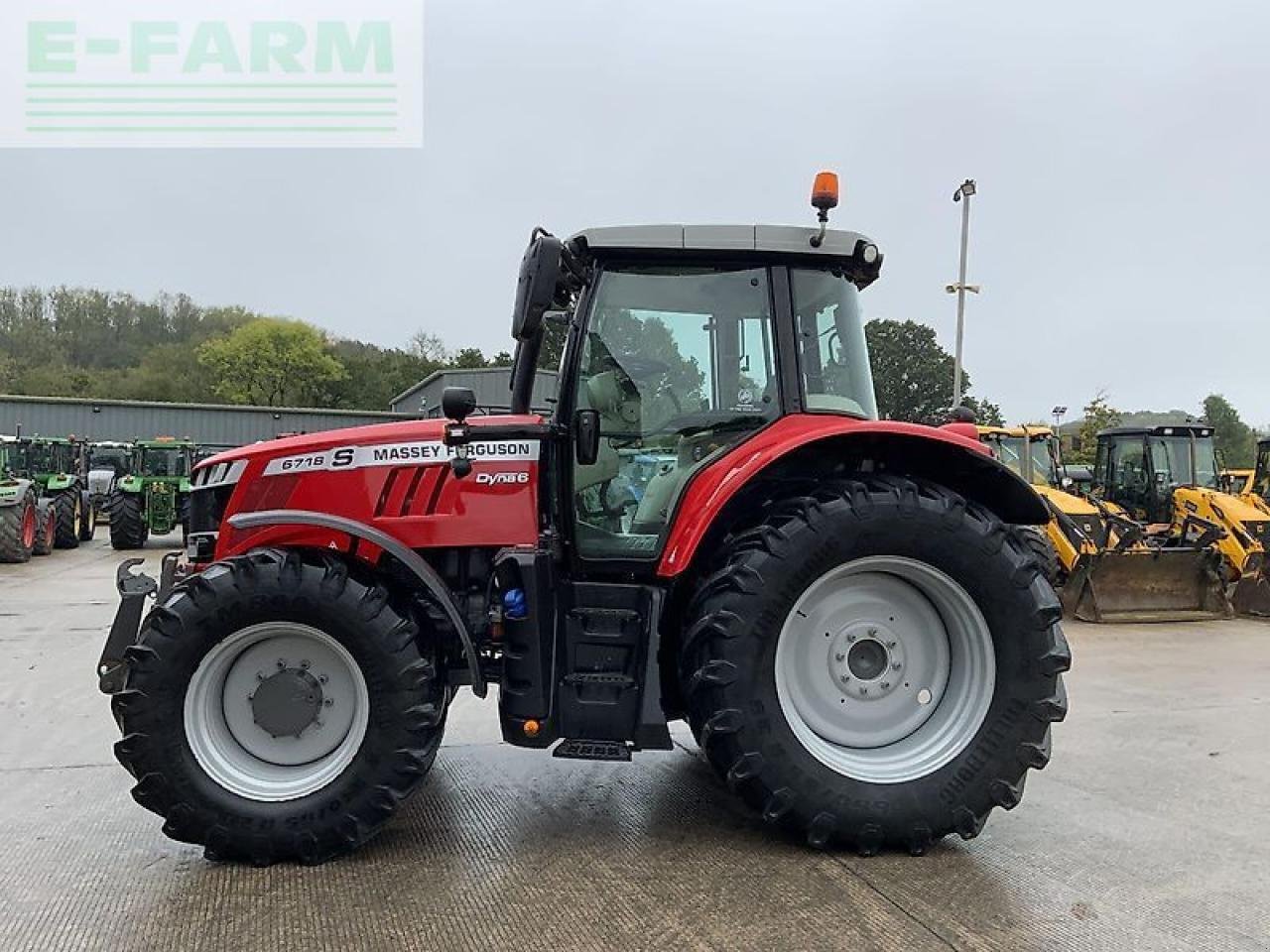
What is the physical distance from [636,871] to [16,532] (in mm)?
14062

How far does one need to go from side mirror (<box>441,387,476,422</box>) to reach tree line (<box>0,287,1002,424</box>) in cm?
4479

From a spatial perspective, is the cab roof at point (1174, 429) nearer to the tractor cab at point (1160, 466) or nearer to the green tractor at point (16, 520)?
the tractor cab at point (1160, 466)

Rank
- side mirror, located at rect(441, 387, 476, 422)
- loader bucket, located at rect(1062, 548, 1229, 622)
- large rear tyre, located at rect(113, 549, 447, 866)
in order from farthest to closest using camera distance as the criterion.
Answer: loader bucket, located at rect(1062, 548, 1229, 622), side mirror, located at rect(441, 387, 476, 422), large rear tyre, located at rect(113, 549, 447, 866)

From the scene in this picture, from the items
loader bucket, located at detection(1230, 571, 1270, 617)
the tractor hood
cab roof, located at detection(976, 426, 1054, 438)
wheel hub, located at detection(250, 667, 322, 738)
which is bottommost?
loader bucket, located at detection(1230, 571, 1270, 617)

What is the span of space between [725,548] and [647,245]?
112 cm

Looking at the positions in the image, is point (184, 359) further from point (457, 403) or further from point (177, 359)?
point (457, 403)

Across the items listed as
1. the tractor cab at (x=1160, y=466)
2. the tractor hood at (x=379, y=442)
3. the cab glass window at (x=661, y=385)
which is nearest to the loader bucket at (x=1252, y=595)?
the tractor cab at (x=1160, y=466)

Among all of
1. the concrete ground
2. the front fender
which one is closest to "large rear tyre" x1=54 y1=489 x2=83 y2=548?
the concrete ground

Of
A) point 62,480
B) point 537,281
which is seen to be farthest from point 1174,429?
point 62,480

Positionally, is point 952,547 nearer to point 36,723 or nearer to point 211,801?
point 211,801

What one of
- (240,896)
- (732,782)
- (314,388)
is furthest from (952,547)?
(314,388)

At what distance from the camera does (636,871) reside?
10.3 ft

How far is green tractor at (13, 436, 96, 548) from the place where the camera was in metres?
16.9

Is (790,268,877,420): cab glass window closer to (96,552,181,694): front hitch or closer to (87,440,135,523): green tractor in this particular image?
(96,552,181,694): front hitch
